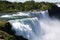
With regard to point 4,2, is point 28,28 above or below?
above

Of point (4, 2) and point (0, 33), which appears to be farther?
point (4, 2)

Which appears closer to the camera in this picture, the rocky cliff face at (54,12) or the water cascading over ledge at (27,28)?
the water cascading over ledge at (27,28)

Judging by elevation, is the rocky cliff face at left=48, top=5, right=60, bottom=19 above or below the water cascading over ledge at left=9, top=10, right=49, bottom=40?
below

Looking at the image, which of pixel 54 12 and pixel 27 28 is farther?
pixel 54 12

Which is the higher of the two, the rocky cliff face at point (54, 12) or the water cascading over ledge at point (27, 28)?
the water cascading over ledge at point (27, 28)

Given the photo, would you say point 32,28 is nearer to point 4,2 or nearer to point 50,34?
point 50,34

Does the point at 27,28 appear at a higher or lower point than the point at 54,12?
higher

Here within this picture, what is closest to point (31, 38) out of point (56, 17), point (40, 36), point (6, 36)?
point (40, 36)

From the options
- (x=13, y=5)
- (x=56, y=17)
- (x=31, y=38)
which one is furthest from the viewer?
(x=13, y=5)

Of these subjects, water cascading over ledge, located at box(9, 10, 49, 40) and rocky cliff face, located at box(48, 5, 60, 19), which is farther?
rocky cliff face, located at box(48, 5, 60, 19)

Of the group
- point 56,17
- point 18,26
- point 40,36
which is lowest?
point 56,17

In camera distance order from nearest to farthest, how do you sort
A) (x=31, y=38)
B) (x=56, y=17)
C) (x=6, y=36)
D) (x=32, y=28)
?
(x=6, y=36), (x=31, y=38), (x=32, y=28), (x=56, y=17)
